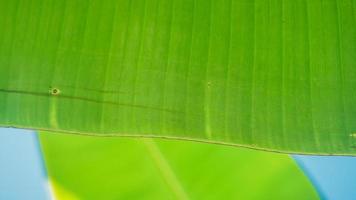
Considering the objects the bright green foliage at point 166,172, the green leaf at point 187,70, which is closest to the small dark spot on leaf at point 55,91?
the green leaf at point 187,70

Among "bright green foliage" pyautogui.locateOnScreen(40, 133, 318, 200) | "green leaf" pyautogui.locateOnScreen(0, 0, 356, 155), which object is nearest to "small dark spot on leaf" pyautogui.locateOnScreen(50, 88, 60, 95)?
"green leaf" pyautogui.locateOnScreen(0, 0, 356, 155)

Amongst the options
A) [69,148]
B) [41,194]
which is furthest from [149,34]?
[41,194]

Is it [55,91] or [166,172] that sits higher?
[55,91]

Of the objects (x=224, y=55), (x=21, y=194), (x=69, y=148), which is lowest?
(x=21, y=194)

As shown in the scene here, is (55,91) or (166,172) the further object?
(166,172)

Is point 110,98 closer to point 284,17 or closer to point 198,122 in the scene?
point 198,122

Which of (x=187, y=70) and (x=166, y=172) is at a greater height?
(x=187, y=70)

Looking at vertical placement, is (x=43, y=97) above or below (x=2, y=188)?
above
